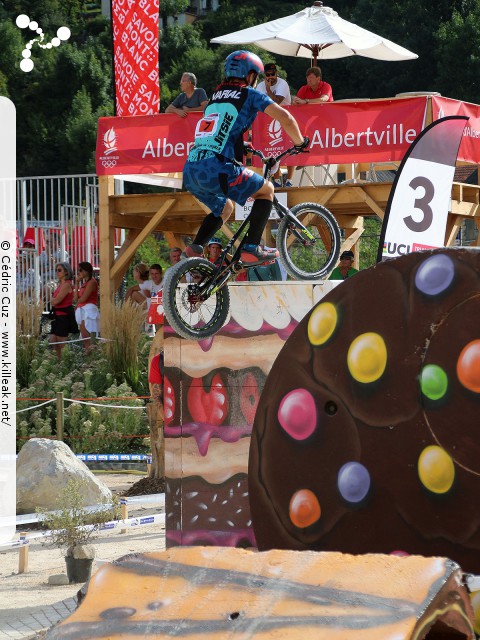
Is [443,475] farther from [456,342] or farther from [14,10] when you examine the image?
[14,10]

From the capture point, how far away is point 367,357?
3893 millimetres

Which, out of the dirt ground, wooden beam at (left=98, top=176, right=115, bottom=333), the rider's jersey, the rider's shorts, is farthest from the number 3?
wooden beam at (left=98, top=176, right=115, bottom=333)

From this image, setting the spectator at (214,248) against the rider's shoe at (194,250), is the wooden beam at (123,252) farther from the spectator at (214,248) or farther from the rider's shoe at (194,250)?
the rider's shoe at (194,250)

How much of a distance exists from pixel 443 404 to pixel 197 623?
118 centimetres

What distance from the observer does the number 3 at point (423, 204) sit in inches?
319

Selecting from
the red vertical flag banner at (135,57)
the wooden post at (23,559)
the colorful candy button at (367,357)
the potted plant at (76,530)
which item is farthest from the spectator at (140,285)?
the colorful candy button at (367,357)

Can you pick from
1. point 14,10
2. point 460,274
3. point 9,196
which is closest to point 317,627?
point 460,274

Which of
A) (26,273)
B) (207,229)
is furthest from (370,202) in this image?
(207,229)

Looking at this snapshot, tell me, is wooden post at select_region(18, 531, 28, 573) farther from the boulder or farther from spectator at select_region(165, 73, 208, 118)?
spectator at select_region(165, 73, 208, 118)

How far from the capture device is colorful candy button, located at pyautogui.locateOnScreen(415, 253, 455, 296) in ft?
12.1

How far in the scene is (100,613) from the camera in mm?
3059

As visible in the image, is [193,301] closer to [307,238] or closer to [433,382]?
[307,238]

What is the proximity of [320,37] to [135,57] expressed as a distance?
11.1ft

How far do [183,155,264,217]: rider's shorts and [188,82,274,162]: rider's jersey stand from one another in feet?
0.21
